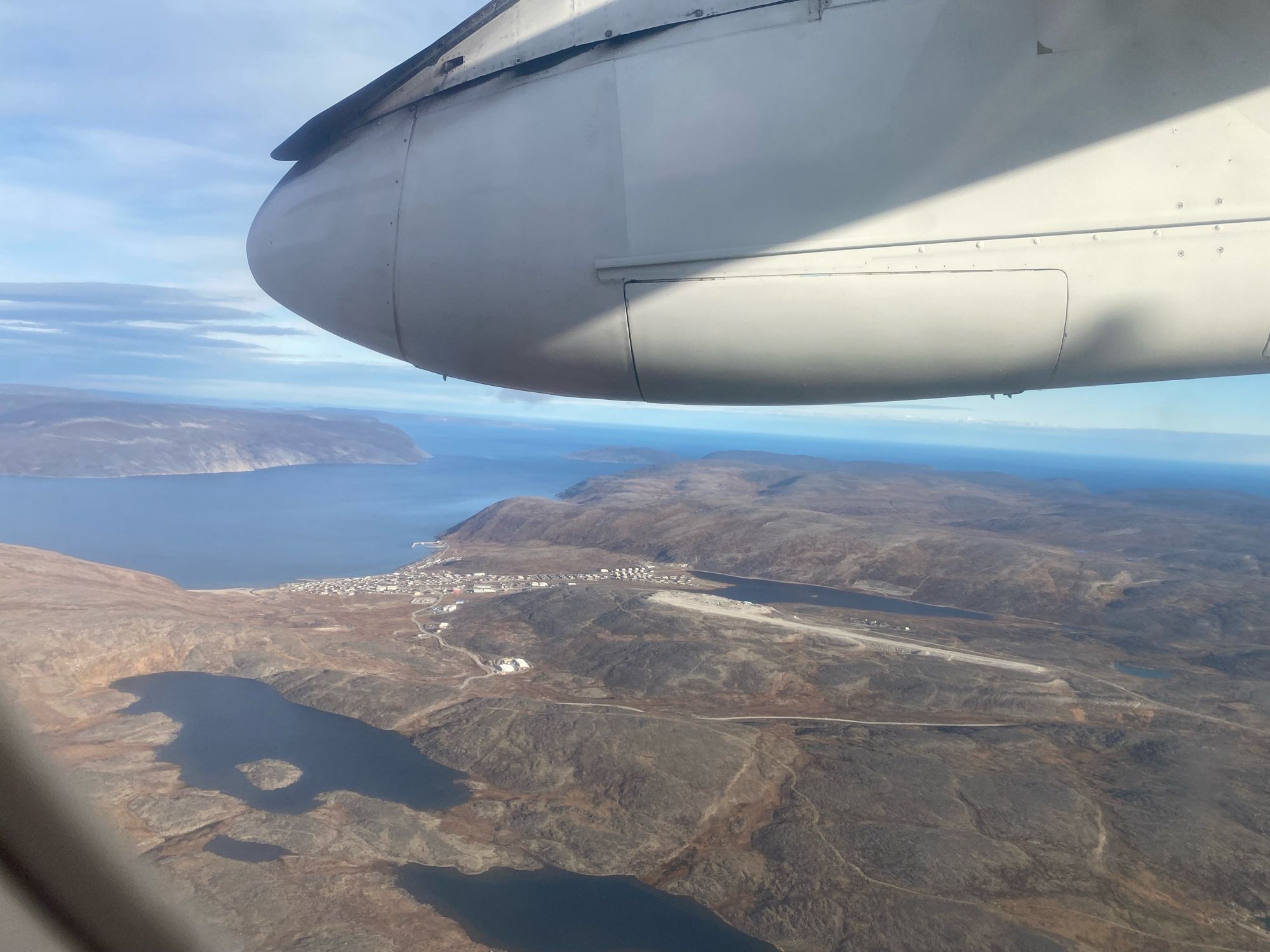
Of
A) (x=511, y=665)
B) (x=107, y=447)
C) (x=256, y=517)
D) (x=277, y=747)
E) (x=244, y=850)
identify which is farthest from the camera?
(x=107, y=447)

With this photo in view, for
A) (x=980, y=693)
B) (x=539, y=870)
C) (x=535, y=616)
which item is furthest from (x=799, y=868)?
(x=535, y=616)

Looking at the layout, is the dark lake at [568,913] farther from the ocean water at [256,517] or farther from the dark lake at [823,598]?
the ocean water at [256,517]

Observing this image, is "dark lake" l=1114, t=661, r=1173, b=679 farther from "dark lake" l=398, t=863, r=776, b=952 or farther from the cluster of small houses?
"dark lake" l=398, t=863, r=776, b=952

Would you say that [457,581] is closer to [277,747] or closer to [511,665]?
[511,665]

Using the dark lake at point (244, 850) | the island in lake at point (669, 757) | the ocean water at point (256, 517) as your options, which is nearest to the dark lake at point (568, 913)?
the island in lake at point (669, 757)

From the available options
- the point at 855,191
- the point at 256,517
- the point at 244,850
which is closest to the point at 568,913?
the point at 244,850

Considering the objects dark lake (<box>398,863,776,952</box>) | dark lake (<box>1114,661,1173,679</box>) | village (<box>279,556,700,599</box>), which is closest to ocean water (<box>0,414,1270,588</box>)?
village (<box>279,556,700,599</box>)
